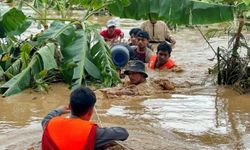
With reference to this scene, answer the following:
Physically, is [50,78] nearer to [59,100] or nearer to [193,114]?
[59,100]

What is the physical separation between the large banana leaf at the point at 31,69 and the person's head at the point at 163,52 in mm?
3288

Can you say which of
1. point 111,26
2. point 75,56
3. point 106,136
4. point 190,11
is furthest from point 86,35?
point 111,26

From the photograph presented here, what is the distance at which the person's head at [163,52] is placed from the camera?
1059 centimetres

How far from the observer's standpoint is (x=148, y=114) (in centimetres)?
812

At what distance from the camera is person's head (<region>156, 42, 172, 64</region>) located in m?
10.6

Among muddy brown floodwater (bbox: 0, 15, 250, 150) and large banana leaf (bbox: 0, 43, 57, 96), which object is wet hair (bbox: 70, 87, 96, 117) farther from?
large banana leaf (bbox: 0, 43, 57, 96)

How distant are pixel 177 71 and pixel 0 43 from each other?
11.7 feet

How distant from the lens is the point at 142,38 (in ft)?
36.4

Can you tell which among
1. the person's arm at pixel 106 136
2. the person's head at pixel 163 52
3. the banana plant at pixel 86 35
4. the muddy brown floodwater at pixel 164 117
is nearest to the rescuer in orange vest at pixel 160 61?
the person's head at pixel 163 52

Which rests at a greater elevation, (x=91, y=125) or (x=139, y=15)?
(x=139, y=15)

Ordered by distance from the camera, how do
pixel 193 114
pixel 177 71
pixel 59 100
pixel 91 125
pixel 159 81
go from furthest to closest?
1. pixel 177 71
2. pixel 159 81
3. pixel 59 100
4. pixel 193 114
5. pixel 91 125

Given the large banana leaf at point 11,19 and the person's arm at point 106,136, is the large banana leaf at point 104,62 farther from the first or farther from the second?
the person's arm at point 106,136

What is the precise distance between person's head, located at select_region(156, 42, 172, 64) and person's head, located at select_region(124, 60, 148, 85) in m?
1.59

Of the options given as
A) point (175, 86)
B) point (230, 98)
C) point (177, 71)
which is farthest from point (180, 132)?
point (177, 71)
